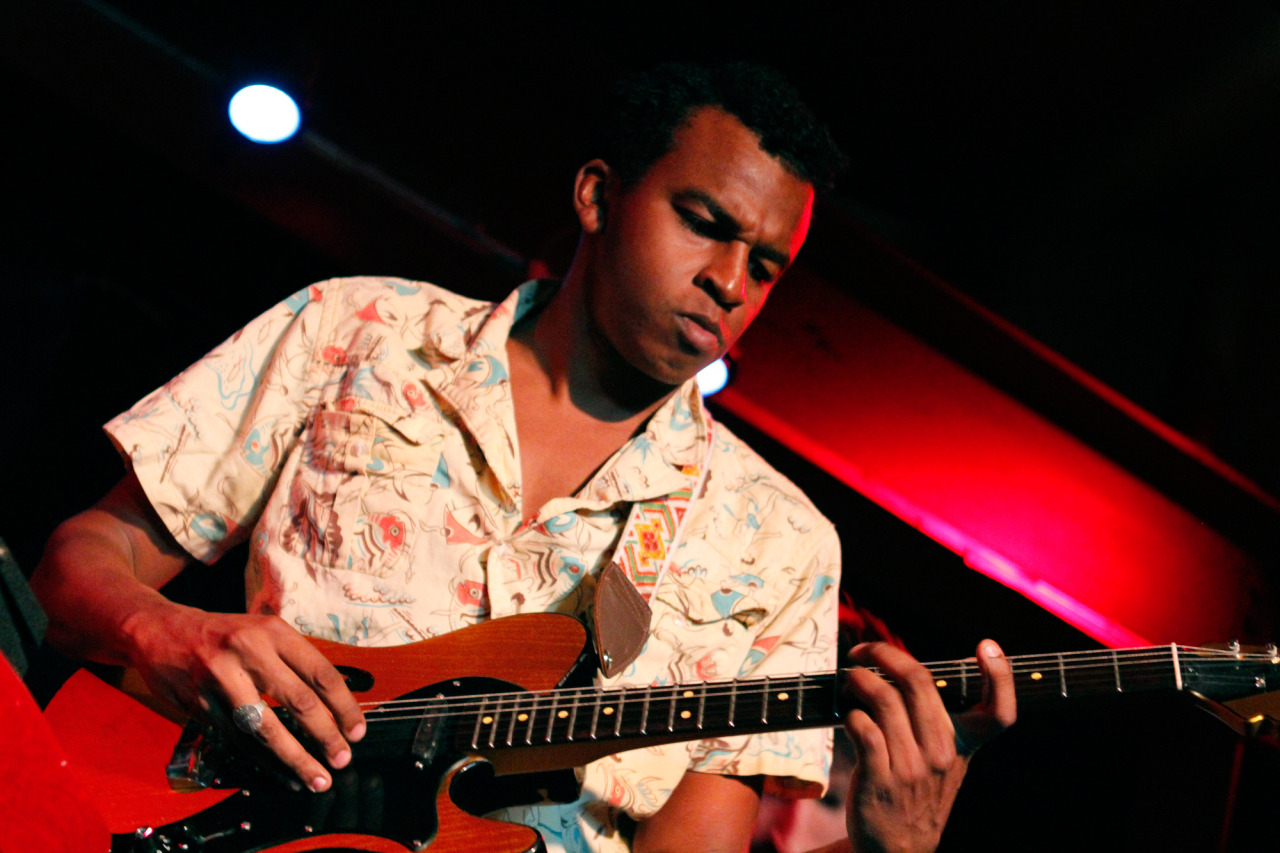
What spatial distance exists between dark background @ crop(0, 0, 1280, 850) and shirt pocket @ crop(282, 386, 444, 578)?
3.16 ft

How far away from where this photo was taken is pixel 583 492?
174 centimetres

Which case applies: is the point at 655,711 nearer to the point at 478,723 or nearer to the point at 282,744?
the point at 478,723

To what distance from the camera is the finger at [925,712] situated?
4.36 ft

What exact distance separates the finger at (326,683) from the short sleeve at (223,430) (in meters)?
0.54

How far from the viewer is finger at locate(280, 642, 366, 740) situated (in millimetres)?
1244

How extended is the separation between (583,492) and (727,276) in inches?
19.0

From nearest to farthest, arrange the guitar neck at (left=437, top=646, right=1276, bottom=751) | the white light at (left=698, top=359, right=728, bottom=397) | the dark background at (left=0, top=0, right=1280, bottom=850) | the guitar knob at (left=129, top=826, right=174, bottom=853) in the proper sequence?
1. the guitar knob at (left=129, top=826, right=174, bottom=853)
2. the guitar neck at (left=437, top=646, right=1276, bottom=751)
3. the dark background at (left=0, top=0, right=1280, bottom=850)
4. the white light at (left=698, top=359, right=728, bottom=397)

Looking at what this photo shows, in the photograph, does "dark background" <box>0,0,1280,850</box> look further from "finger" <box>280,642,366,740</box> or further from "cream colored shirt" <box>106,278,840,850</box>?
"finger" <box>280,642,366,740</box>

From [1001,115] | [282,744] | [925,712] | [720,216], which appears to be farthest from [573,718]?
[1001,115]

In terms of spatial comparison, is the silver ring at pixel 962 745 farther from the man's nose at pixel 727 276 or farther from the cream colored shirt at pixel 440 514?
the man's nose at pixel 727 276

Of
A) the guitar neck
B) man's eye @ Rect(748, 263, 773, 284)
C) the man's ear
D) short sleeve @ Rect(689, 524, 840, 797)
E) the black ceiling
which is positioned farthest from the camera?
the black ceiling

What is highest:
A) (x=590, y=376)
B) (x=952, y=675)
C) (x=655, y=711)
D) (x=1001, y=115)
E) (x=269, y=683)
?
(x=1001, y=115)

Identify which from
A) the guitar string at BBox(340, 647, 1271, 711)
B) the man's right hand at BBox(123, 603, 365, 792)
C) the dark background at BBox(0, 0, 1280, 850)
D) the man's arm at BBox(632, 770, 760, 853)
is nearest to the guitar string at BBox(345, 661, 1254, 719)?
the guitar string at BBox(340, 647, 1271, 711)

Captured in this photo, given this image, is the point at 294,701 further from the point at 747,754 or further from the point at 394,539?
the point at 747,754
